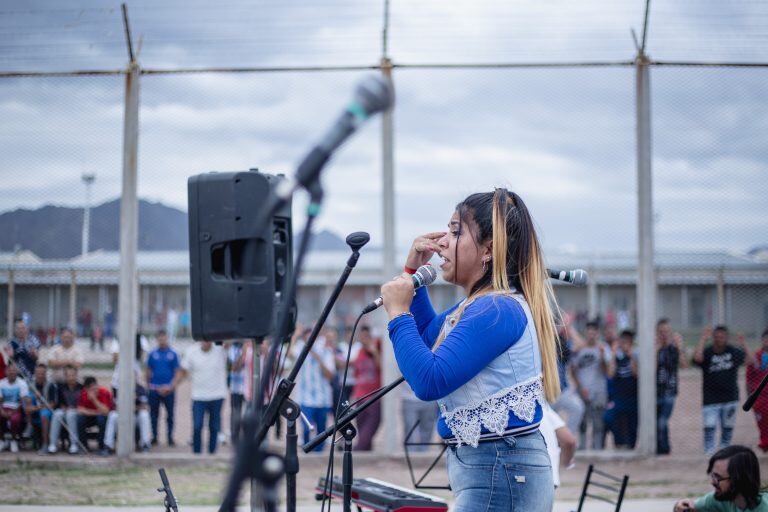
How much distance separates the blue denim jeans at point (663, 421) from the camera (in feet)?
28.8

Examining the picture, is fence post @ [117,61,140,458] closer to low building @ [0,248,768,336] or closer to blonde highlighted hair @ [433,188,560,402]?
low building @ [0,248,768,336]

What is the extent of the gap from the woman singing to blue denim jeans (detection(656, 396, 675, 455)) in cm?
672

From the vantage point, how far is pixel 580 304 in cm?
1745

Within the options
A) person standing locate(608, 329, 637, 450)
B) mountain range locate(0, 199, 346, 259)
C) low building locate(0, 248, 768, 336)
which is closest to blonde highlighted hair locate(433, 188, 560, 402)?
mountain range locate(0, 199, 346, 259)

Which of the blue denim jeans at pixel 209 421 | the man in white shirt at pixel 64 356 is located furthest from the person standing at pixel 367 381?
the man in white shirt at pixel 64 356

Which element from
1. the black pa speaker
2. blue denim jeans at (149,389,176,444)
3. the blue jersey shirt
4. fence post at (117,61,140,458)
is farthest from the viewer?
the blue jersey shirt

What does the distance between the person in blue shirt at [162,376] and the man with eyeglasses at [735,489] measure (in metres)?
7.83

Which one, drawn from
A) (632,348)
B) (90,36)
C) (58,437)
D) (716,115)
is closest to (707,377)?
(632,348)

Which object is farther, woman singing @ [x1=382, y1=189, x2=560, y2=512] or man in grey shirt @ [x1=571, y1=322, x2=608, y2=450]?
man in grey shirt @ [x1=571, y1=322, x2=608, y2=450]

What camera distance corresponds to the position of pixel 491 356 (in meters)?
2.59

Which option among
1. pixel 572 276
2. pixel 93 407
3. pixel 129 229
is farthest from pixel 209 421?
pixel 572 276

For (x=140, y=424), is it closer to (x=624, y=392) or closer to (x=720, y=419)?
(x=624, y=392)

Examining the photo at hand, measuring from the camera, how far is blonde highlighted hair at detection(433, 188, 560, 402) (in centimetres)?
277

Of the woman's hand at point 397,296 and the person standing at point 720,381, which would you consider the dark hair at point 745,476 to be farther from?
the person standing at point 720,381
